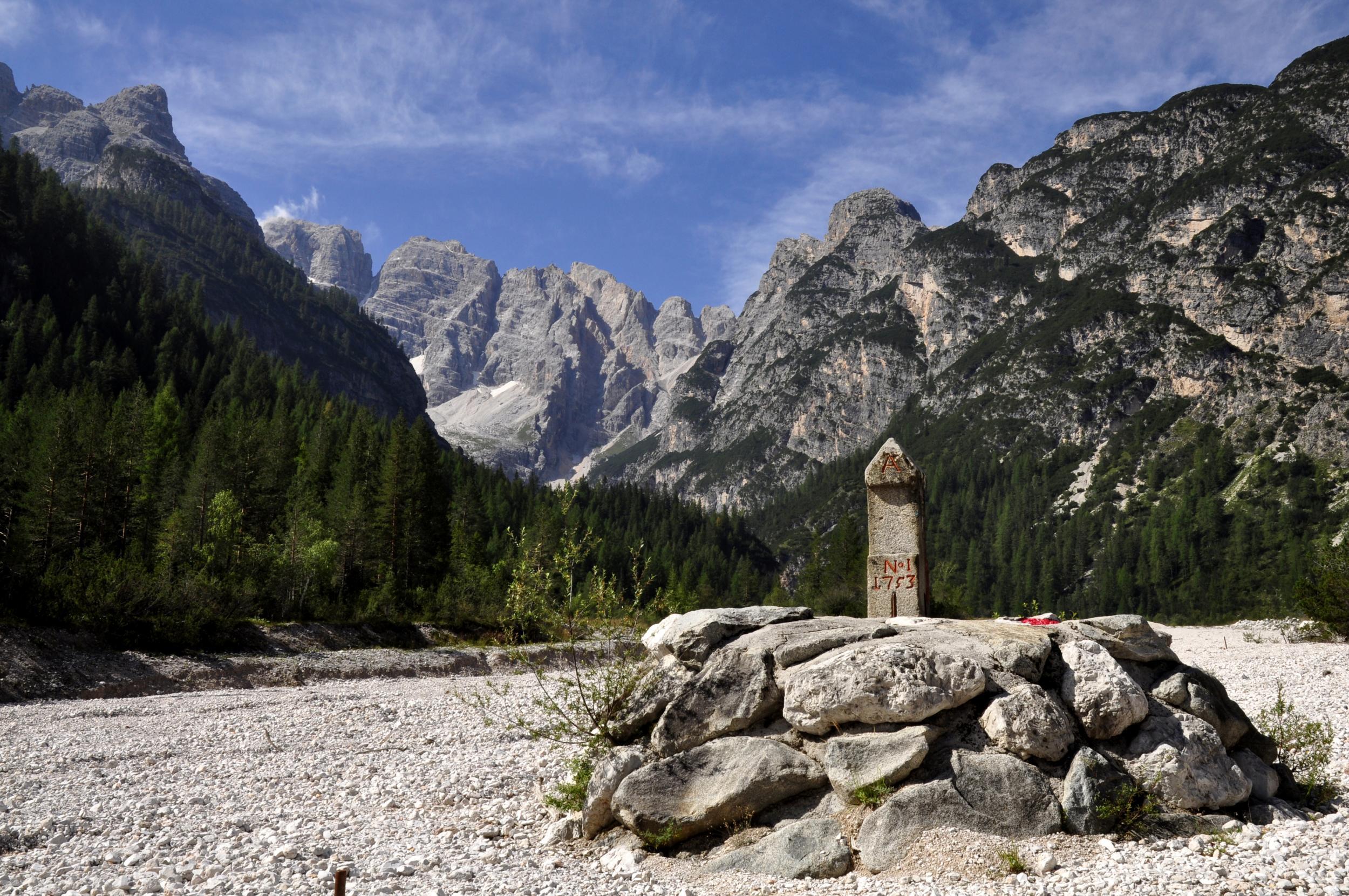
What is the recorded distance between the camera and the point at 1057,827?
11031 mm

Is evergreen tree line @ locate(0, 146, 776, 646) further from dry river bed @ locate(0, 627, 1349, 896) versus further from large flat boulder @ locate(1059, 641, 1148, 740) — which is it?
large flat boulder @ locate(1059, 641, 1148, 740)

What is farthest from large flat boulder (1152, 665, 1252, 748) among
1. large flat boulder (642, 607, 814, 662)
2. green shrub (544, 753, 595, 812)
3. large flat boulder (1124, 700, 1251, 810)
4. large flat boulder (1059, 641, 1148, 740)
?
green shrub (544, 753, 595, 812)

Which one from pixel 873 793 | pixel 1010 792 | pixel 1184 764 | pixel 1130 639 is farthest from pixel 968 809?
pixel 1130 639

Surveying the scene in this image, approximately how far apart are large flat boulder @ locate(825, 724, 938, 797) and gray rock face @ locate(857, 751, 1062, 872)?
32 cm

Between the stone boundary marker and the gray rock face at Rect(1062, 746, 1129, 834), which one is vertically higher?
the stone boundary marker

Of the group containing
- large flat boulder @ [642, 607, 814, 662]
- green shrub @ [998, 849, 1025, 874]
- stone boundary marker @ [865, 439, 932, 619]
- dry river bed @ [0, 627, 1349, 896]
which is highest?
stone boundary marker @ [865, 439, 932, 619]

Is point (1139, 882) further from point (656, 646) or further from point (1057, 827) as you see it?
point (656, 646)

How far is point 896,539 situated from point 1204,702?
6880mm

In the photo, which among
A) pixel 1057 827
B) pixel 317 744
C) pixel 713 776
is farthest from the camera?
pixel 317 744

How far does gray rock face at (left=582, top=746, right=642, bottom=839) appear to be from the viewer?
12680 mm

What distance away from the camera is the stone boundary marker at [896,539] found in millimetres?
18188

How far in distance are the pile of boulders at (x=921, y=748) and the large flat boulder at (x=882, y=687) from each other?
3 cm

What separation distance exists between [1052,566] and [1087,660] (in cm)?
16999

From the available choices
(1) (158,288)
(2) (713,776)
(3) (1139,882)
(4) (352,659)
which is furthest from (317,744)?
(1) (158,288)
